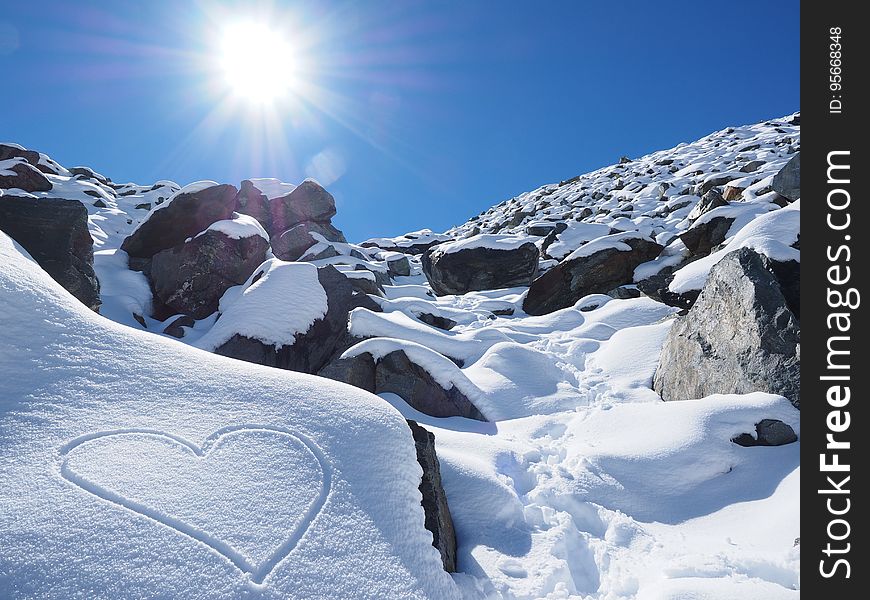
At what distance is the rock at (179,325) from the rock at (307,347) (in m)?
2.63

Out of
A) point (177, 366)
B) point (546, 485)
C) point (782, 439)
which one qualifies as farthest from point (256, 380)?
point (782, 439)

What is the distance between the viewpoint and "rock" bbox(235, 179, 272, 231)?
3064 centimetres

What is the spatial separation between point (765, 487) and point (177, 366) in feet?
17.4

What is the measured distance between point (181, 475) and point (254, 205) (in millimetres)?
31836

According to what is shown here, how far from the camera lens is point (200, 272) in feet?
43.1

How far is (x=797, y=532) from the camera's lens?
329cm

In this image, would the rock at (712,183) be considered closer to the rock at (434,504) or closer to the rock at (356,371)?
the rock at (356,371)

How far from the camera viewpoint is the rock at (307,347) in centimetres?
954

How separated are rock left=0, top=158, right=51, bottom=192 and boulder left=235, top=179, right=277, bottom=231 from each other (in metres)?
12.5

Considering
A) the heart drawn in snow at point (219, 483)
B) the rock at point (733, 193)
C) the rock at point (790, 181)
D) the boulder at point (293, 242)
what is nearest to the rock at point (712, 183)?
the rock at point (733, 193)

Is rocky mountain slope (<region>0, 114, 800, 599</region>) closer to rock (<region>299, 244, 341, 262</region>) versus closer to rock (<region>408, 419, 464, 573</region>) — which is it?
rock (<region>408, 419, 464, 573</region>)

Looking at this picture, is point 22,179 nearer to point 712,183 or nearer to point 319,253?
point 319,253

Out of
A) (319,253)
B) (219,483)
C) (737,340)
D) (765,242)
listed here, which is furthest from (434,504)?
(319,253)

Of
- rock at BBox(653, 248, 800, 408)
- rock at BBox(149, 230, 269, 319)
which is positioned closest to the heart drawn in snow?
rock at BBox(653, 248, 800, 408)
